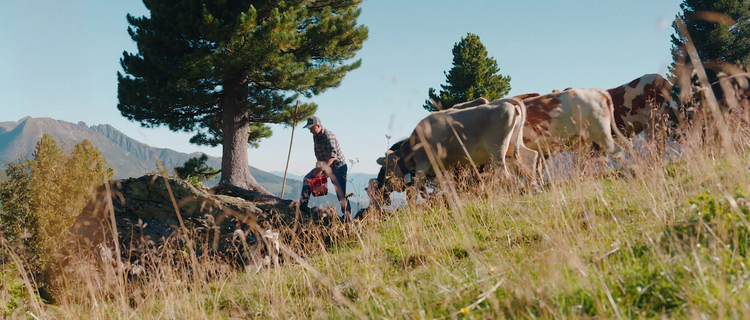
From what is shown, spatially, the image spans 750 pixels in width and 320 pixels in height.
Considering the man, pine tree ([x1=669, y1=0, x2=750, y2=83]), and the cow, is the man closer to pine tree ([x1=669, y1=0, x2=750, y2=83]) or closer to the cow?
the cow

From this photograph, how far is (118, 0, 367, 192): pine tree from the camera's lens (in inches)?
621

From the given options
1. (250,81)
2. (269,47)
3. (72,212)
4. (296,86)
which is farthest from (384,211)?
(72,212)

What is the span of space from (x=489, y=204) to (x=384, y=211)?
2.16 metres

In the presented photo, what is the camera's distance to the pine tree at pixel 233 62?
15.8m

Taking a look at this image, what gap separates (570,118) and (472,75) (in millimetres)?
23950

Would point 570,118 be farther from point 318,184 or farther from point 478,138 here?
point 318,184

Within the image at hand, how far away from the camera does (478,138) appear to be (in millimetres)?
8109

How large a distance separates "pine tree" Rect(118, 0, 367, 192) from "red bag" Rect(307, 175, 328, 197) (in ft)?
24.7

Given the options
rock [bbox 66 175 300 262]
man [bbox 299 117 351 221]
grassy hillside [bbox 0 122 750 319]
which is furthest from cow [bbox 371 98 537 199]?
grassy hillside [bbox 0 122 750 319]

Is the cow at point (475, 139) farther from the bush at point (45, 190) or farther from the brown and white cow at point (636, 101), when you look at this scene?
the bush at point (45, 190)

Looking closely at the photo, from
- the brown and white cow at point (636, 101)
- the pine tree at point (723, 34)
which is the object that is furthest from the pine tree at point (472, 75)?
the brown and white cow at point (636, 101)

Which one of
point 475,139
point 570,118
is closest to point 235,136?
point 475,139

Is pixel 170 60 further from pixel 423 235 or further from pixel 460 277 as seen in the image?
pixel 460 277

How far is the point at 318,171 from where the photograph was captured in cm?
890
